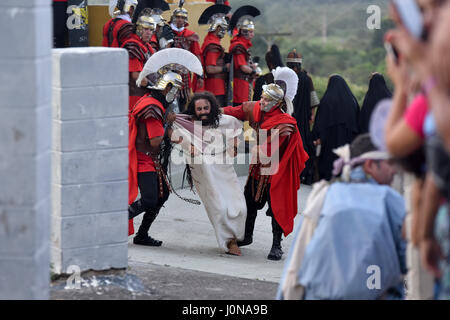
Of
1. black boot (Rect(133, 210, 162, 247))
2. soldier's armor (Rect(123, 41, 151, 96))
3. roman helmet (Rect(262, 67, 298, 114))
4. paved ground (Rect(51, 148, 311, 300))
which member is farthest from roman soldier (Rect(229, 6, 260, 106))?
black boot (Rect(133, 210, 162, 247))

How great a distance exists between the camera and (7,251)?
16.1ft

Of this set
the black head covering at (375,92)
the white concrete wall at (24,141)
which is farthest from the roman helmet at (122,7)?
the white concrete wall at (24,141)

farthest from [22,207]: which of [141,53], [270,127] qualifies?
[141,53]

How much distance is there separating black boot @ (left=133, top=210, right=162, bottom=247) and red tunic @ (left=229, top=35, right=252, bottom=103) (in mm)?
5256

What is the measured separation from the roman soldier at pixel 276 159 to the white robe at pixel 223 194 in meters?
0.19

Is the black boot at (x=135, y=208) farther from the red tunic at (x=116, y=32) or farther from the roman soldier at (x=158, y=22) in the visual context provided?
the roman soldier at (x=158, y=22)

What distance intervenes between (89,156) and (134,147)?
1.61 meters

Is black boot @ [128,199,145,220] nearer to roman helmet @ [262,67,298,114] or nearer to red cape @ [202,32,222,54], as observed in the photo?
roman helmet @ [262,67,298,114]

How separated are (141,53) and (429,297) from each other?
699cm

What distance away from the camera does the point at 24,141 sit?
4.80m

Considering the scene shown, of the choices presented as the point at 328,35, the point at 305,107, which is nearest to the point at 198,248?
the point at 305,107

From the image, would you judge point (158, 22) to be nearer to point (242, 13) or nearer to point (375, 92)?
point (242, 13)

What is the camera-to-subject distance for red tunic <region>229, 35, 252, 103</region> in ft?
43.1

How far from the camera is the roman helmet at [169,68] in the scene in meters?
7.96
